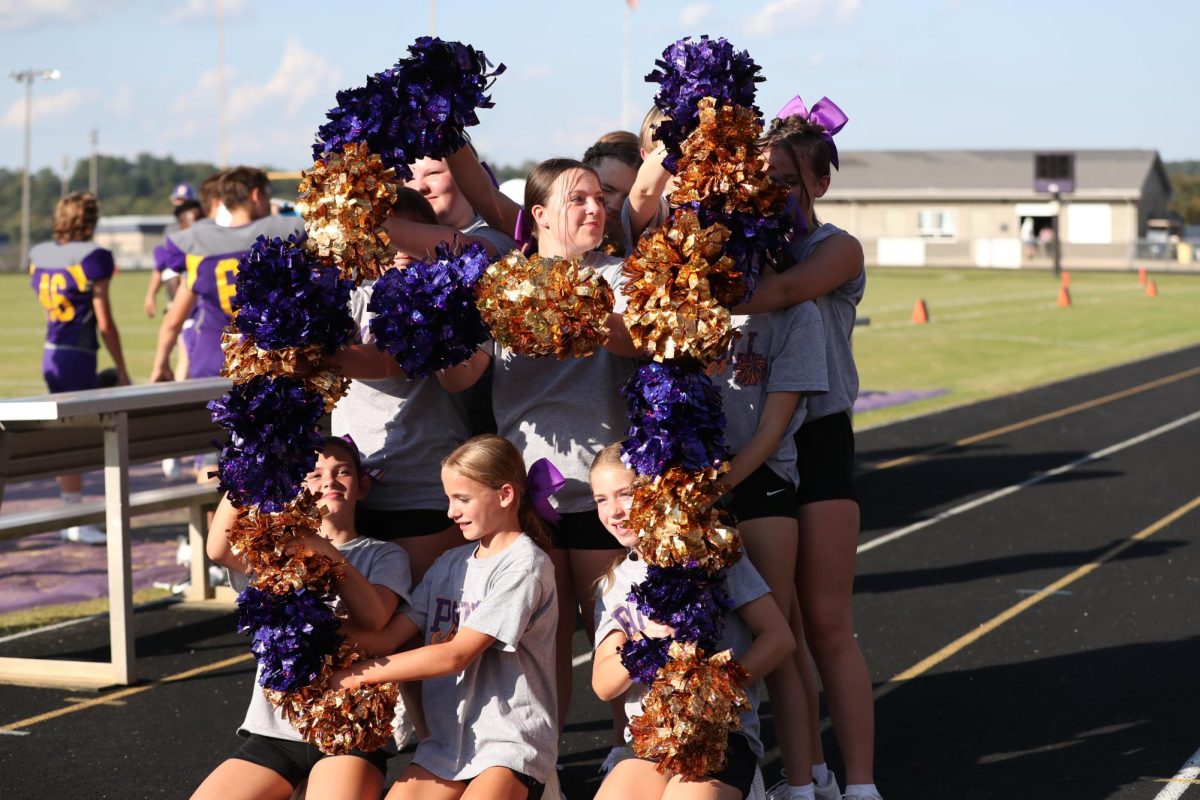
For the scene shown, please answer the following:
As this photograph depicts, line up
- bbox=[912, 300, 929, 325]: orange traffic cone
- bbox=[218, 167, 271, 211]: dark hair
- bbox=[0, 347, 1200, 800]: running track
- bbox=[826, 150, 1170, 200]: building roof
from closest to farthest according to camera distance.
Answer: bbox=[0, 347, 1200, 800]: running track
bbox=[218, 167, 271, 211]: dark hair
bbox=[912, 300, 929, 325]: orange traffic cone
bbox=[826, 150, 1170, 200]: building roof

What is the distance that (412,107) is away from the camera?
413 centimetres

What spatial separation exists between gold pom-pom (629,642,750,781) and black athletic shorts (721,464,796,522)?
1.99ft

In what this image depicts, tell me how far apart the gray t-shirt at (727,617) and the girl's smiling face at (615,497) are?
0.35ft

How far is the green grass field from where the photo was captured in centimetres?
2061

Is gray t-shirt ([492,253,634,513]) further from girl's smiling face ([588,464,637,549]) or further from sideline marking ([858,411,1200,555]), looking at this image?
sideline marking ([858,411,1200,555])

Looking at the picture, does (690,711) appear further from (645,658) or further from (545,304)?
(545,304)

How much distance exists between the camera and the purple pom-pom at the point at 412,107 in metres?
4.14

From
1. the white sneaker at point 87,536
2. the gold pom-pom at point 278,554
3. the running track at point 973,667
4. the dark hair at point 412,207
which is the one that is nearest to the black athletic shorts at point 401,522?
the gold pom-pom at point 278,554

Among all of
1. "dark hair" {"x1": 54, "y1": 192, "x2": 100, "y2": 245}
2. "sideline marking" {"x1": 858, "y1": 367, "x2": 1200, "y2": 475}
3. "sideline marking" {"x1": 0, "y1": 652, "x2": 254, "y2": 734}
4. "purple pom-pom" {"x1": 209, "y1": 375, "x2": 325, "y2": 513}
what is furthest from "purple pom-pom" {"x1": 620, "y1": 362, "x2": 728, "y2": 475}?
"sideline marking" {"x1": 858, "y1": 367, "x2": 1200, "y2": 475}

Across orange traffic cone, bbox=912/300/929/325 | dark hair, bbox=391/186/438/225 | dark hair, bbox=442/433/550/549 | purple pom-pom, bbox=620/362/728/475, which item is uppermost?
dark hair, bbox=391/186/438/225

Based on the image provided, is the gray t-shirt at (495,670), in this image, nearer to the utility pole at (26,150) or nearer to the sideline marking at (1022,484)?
the sideline marking at (1022,484)

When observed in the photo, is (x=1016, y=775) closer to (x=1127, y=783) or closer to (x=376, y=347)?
(x=1127, y=783)

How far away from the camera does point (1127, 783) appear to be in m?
5.13

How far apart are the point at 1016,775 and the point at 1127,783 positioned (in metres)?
0.36
